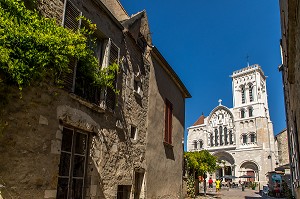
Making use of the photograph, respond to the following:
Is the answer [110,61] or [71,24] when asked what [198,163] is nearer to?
[110,61]

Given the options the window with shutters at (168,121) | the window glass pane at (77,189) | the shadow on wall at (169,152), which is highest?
the window with shutters at (168,121)

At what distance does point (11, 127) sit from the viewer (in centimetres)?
388

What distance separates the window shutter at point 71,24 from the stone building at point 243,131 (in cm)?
3831

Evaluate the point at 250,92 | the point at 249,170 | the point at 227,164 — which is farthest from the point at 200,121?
the point at 249,170

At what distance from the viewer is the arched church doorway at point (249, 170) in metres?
39.2

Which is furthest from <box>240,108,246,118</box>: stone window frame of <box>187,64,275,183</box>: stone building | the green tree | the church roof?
the green tree

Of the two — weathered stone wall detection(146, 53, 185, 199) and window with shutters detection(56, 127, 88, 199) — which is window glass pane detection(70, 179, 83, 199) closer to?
window with shutters detection(56, 127, 88, 199)

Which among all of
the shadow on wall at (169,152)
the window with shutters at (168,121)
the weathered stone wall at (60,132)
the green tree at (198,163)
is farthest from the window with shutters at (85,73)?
the green tree at (198,163)

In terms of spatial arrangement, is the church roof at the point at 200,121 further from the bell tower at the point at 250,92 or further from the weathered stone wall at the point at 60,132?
the weathered stone wall at the point at 60,132

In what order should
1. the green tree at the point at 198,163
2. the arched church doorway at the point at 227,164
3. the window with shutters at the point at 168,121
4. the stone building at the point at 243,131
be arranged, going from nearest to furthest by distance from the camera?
the window with shutters at the point at 168,121 < the green tree at the point at 198,163 < the stone building at the point at 243,131 < the arched church doorway at the point at 227,164

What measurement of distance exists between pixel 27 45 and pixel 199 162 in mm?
16774

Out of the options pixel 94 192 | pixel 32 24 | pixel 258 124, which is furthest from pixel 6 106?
pixel 258 124

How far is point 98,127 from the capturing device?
237 inches

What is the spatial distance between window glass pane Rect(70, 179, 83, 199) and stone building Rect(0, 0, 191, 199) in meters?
0.02
